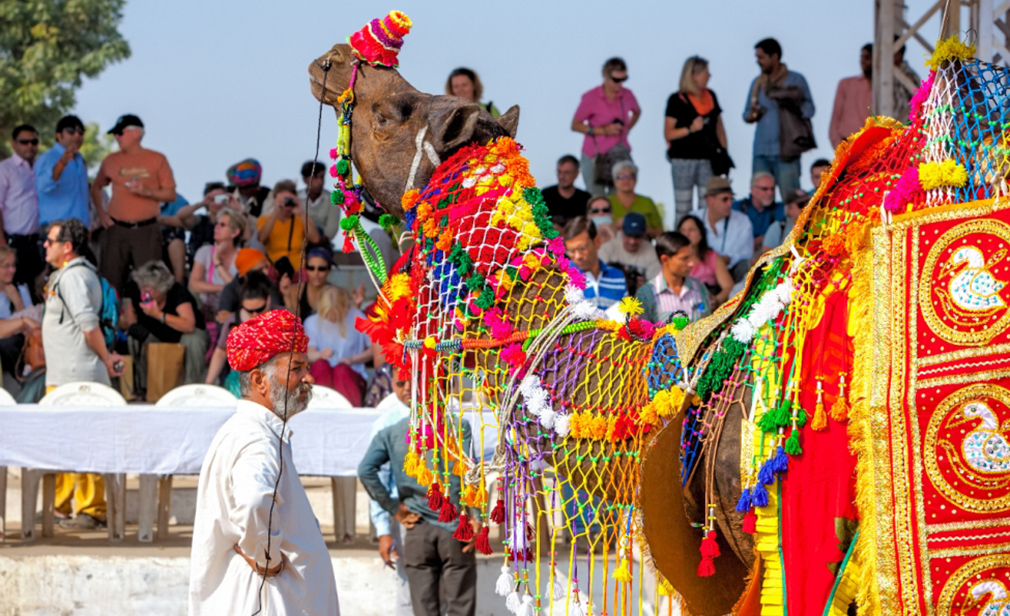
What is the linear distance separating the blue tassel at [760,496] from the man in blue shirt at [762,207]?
8.52m

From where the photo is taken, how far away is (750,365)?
10.5ft

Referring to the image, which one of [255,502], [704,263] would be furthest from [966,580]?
[704,263]

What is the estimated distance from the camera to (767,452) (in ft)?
10.1

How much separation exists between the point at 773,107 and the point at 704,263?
1.98 meters

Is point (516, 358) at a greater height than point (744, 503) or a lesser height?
greater

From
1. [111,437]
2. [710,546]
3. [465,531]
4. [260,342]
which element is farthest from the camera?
[111,437]

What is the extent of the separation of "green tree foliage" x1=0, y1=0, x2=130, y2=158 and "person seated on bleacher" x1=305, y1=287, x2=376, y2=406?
13965 millimetres

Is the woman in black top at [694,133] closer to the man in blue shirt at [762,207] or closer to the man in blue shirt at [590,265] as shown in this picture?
the man in blue shirt at [762,207]

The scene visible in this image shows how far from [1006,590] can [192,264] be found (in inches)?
395

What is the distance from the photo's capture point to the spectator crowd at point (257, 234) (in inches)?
384

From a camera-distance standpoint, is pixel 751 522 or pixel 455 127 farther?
pixel 455 127

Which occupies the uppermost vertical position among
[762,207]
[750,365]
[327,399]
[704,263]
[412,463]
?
[762,207]

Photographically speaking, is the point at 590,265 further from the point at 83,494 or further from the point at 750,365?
the point at 750,365

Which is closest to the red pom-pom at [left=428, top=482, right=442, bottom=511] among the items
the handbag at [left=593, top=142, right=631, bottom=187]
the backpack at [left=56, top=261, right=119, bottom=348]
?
the backpack at [left=56, top=261, right=119, bottom=348]
